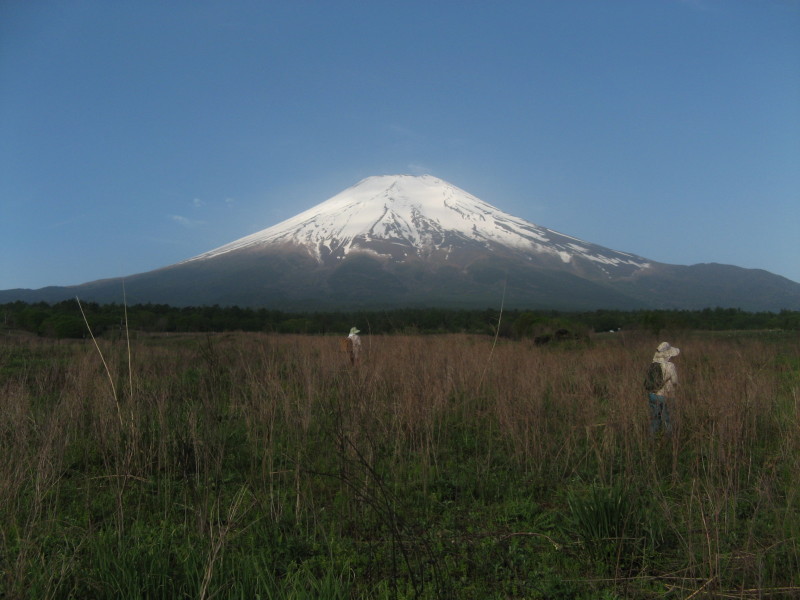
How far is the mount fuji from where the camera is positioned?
306 feet

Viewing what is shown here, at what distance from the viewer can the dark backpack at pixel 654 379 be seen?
523 cm

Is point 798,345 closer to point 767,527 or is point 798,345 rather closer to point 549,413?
point 549,413

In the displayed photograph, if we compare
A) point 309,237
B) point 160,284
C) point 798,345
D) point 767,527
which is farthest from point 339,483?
point 309,237

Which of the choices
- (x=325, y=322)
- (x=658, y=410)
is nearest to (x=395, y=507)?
(x=658, y=410)

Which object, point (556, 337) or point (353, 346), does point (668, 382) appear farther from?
point (556, 337)

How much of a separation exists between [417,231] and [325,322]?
103819mm

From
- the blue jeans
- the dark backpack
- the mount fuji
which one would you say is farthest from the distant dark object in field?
the mount fuji

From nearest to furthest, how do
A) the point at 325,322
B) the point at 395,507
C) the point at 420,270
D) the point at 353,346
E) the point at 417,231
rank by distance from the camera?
1. the point at 395,507
2. the point at 353,346
3. the point at 325,322
4. the point at 420,270
5. the point at 417,231

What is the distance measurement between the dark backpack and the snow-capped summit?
101 m

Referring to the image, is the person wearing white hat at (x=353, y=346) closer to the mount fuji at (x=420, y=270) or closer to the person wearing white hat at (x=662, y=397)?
the person wearing white hat at (x=662, y=397)

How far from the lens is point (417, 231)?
122 m

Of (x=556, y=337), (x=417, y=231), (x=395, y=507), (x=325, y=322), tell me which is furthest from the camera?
(x=417, y=231)

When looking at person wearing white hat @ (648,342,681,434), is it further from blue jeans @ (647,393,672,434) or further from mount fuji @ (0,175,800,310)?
mount fuji @ (0,175,800,310)

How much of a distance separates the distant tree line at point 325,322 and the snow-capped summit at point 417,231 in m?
75.1
